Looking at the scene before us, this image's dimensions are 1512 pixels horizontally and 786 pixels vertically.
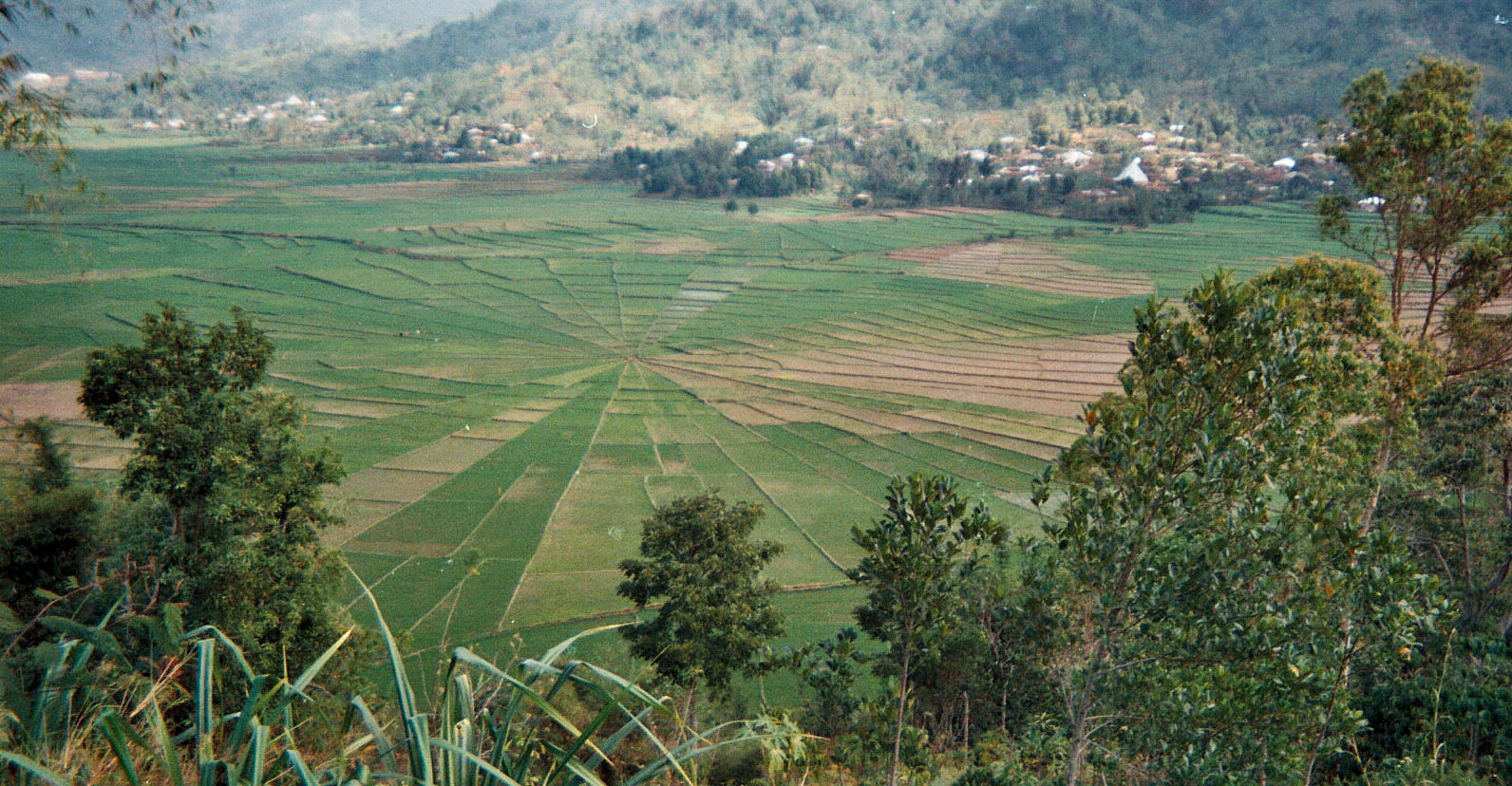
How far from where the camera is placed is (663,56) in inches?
7121

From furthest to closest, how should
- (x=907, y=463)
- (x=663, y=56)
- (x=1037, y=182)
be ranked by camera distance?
(x=663, y=56)
(x=1037, y=182)
(x=907, y=463)

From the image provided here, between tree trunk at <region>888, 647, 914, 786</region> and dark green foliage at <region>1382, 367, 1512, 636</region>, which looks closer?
tree trunk at <region>888, 647, 914, 786</region>

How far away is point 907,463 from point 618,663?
630 inches

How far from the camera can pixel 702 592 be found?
1587cm

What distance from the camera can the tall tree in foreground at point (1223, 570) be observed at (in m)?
7.54

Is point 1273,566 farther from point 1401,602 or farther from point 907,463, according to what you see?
point 907,463

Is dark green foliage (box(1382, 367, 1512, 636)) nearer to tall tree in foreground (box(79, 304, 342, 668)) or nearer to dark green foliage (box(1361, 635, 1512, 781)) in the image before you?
dark green foliage (box(1361, 635, 1512, 781))

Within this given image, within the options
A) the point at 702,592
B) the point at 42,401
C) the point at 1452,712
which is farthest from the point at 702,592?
the point at 42,401

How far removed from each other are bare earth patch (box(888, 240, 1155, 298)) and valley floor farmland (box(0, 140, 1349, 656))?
0.35 m

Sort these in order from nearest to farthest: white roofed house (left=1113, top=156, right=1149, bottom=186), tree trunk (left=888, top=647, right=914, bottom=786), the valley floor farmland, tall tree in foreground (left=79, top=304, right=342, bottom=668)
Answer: tree trunk (left=888, top=647, right=914, bottom=786)
tall tree in foreground (left=79, top=304, right=342, bottom=668)
the valley floor farmland
white roofed house (left=1113, top=156, right=1149, bottom=186)

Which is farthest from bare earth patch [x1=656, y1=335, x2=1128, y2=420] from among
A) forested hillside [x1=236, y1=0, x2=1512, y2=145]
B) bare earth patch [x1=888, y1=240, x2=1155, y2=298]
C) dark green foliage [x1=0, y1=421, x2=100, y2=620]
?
forested hillside [x1=236, y1=0, x2=1512, y2=145]

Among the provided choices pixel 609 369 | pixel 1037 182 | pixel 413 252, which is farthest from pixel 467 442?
pixel 1037 182

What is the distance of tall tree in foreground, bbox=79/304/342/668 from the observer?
14211 millimetres

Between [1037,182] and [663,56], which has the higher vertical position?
[663,56]
